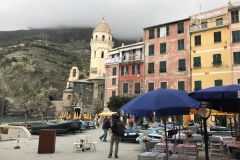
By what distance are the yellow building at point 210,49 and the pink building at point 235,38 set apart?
15.5 inches

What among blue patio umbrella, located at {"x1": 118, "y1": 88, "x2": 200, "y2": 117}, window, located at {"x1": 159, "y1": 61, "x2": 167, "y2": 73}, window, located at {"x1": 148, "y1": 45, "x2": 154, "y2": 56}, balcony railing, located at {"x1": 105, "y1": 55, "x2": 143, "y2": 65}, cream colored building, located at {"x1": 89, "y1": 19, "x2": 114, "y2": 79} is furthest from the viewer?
cream colored building, located at {"x1": 89, "y1": 19, "x2": 114, "y2": 79}

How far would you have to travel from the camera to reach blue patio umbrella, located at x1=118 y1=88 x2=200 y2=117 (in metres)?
5.31

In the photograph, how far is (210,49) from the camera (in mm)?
25281

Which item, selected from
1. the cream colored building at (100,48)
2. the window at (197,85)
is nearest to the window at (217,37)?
the window at (197,85)

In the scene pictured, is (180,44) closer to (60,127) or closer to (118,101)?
(118,101)

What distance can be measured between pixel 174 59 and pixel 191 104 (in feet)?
77.5

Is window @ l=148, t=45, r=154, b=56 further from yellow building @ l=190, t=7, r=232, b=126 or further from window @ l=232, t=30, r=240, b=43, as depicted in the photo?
window @ l=232, t=30, r=240, b=43

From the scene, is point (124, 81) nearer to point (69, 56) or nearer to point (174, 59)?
point (174, 59)

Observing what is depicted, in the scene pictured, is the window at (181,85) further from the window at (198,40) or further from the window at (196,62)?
the window at (198,40)

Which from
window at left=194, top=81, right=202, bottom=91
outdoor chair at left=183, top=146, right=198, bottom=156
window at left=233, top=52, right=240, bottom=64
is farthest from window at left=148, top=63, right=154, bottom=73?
outdoor chair at left=183, top=146, right=198, bottom=156

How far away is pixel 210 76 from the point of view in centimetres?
2489

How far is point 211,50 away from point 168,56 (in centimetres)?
557

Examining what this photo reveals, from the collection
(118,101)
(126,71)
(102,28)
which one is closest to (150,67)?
(126,71)

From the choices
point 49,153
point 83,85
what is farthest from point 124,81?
Answer: point 49,153
